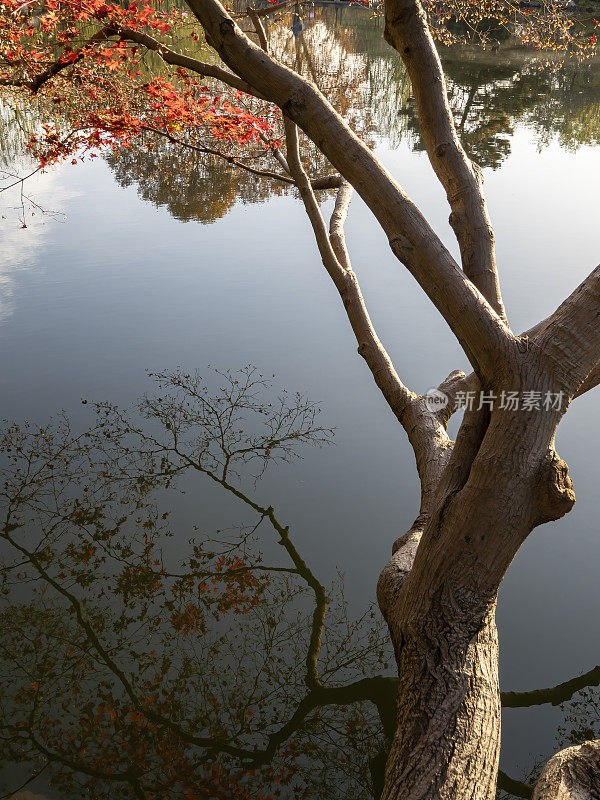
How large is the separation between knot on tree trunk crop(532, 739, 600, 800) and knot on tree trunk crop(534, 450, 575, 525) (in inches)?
25.1

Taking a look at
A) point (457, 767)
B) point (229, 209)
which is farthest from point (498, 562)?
point (229, 209)

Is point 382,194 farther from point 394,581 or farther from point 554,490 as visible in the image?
point 394,581

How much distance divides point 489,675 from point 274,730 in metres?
0.98

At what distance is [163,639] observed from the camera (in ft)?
9.85

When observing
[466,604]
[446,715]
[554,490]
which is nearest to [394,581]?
[466,604]

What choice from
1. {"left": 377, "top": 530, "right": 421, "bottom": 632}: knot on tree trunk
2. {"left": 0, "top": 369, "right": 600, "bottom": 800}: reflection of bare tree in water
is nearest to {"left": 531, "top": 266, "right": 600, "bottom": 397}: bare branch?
{"left": 377, "top": 530, "right": 421, "bottom": 632}: knot on tree trunk

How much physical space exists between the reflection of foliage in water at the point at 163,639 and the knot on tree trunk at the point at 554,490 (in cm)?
127

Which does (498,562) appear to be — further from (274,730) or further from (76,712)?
(76,712)

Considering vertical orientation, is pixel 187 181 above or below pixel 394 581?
above

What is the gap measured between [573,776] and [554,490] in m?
0.76

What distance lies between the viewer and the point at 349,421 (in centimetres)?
469

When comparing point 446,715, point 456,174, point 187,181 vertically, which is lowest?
point 446,715

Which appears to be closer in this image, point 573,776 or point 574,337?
point 573,776

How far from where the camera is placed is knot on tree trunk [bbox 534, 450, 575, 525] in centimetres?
195
